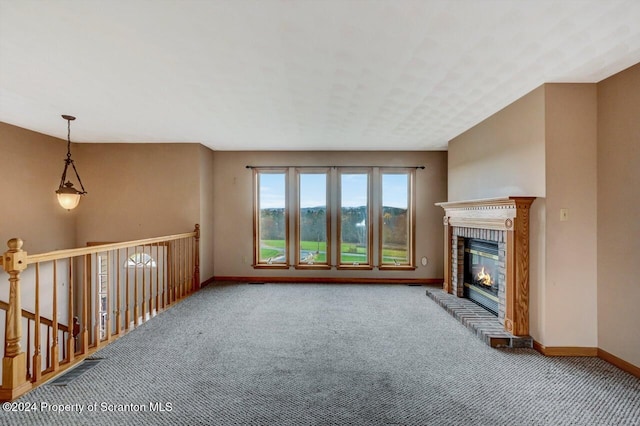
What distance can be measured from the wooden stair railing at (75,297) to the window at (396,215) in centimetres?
349

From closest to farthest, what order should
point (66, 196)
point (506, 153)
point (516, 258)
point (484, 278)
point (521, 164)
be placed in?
1. point (516, 258)
2. point (521, 164)
3. point (506, 153)
4. point (66, 196)
5. point (484, 278)

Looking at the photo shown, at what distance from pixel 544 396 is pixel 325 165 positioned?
4.38 meters

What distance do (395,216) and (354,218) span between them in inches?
31.9

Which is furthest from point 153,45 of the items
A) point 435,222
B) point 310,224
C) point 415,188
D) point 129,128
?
point 435,222

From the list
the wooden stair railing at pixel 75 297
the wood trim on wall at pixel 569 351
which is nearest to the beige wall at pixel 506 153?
the wood trim on wall at pixel 569 351

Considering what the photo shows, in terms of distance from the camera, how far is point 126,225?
16.5ft

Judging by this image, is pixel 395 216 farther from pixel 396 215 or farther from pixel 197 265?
pixel 197 265

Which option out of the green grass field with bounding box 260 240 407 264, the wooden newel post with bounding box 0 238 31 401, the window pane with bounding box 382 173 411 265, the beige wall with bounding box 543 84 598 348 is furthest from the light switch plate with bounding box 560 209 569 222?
the wooden newel post with bounding box 0 238 31 401

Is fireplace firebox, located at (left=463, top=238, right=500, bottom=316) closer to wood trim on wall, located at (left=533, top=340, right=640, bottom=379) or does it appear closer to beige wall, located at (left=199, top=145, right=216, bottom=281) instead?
wood trim on wall, located at (left=533, top=340, right=640, bottom=379)

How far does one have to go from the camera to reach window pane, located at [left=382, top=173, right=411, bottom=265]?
5469mm

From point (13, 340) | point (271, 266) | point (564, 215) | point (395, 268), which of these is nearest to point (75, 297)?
point (271, 266)

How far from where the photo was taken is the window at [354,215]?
17.9ft

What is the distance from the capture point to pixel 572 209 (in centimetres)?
269

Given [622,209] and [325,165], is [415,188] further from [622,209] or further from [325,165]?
[622,209]
